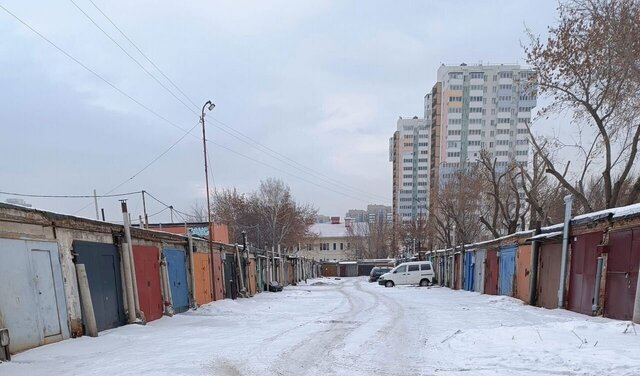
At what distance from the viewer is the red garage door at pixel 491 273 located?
68.6ft

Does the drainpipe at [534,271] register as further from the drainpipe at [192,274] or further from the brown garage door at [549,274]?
the drainpipe at [192,274]

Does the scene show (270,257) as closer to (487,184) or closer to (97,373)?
(487,184)

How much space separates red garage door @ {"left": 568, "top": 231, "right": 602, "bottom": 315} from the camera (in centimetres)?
1160

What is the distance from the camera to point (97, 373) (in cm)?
606

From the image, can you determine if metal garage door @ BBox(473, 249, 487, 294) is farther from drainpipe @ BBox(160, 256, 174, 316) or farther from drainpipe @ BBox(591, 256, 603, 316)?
drainpipe @ BBox(160, 256, 174, 316)

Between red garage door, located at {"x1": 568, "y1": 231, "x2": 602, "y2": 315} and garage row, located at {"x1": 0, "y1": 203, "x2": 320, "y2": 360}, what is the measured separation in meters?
11.7

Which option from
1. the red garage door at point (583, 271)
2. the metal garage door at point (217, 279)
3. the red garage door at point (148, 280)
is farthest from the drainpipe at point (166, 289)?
the red garage door at point (583, 271)

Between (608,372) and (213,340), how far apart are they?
663 cm

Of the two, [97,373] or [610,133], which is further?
[610,133]

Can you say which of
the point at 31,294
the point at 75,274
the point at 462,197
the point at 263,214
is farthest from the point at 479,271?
the point at 263,214

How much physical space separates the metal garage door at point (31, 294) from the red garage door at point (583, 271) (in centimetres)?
1247

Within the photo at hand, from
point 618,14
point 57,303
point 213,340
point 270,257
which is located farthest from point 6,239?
point 270,257

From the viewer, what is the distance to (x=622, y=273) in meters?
10.3

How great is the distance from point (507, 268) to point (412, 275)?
14386 millimetres
